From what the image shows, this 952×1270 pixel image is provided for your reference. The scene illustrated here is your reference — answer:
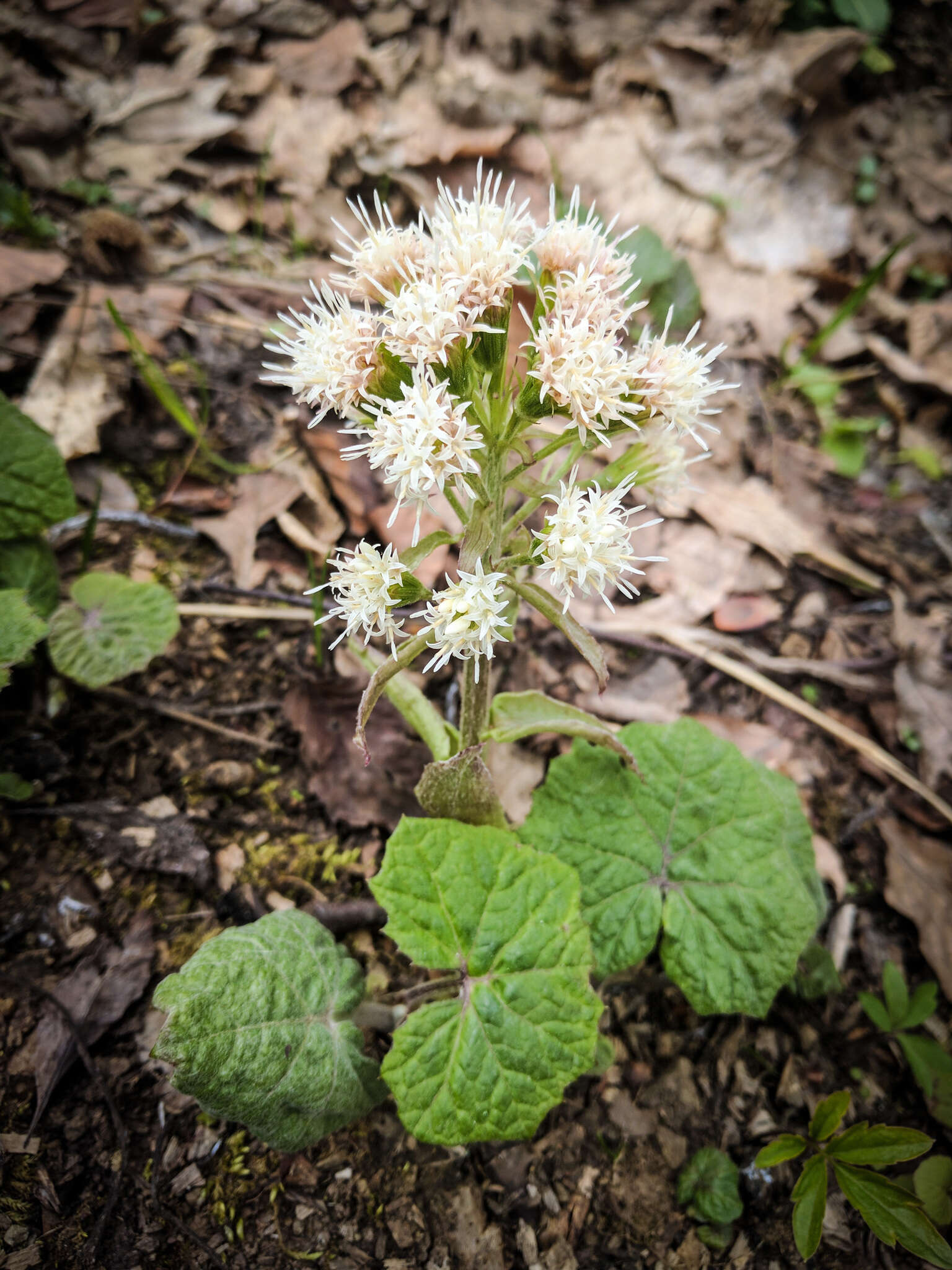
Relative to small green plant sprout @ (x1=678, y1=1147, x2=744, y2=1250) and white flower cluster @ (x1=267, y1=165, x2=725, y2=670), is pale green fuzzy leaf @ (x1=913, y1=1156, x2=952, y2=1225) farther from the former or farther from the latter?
white flower cluster @ (x1=267, y1=165, x2=725, y2=670)

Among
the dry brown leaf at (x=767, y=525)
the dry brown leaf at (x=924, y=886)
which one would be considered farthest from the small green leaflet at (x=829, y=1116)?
the dry brown leaf at (x=767, y=525)

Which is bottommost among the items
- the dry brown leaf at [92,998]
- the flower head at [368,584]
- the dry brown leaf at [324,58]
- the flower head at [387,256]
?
the dry brown leaf at [92,998]

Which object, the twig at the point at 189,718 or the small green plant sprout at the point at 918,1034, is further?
the twig at the point at 189,718

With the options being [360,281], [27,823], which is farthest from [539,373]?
[27,823]

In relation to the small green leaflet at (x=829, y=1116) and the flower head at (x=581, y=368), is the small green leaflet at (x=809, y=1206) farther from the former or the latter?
the flower head at (x=581, y=368)

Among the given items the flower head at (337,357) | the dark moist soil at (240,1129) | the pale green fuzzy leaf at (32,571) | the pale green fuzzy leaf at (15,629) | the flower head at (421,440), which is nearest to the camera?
the flower head at (421,440)

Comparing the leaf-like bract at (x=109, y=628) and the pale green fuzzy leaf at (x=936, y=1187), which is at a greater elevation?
the leaf-like bract at (x=109, y=628)

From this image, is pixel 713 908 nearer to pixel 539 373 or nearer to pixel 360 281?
pixel 539 373
